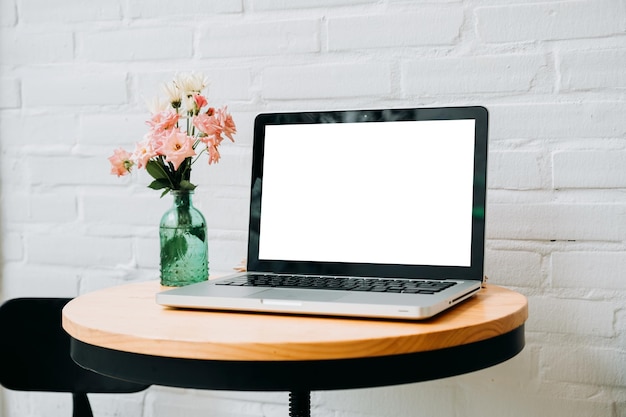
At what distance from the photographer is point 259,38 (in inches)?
57.4

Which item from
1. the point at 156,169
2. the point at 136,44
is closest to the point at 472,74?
the point at 156,169

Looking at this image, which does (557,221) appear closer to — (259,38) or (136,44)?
(259,38)

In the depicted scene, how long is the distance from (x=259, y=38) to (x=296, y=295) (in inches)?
27.4

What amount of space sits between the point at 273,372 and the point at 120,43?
1.04m

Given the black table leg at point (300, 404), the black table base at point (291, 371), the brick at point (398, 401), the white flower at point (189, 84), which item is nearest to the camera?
the black table base at point (291, 371)

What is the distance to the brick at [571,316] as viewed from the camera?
50.0 inches

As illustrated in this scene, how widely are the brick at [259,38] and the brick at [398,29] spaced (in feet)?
0.15

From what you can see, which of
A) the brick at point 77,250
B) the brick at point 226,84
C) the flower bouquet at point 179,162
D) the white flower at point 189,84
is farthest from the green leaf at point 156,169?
the brick at point 77,250

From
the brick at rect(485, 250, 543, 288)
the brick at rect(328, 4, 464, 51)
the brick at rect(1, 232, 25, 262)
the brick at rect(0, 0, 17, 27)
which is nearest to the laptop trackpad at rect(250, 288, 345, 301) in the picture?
the brick at rect(485, 250, 543, 288)

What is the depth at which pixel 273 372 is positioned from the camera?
738mm

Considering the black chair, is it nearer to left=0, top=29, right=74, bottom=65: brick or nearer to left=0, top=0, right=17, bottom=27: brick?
left=0, top=29, right=74, bottom=65: brick

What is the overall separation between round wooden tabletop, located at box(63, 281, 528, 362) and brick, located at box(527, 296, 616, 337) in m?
0.35

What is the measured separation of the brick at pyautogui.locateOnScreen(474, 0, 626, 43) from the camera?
48.9 inches

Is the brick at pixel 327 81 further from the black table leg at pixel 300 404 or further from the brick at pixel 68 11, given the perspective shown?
the black table leg at pixel 300 404
